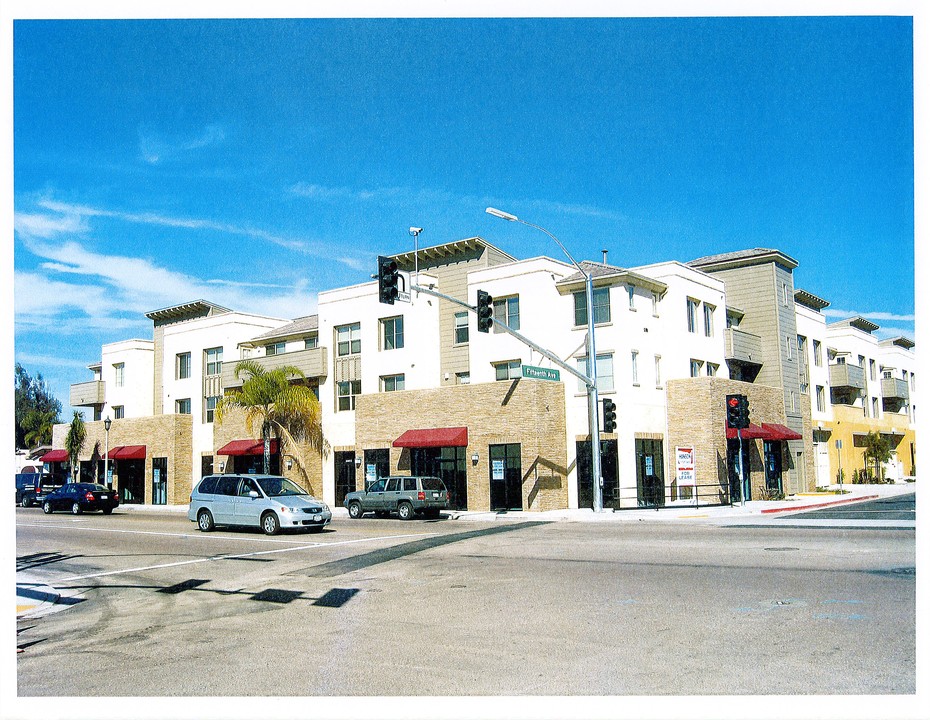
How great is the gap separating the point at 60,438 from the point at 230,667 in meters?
56.6

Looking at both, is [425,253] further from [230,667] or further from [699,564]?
[230,667]

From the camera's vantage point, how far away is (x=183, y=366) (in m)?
52.4

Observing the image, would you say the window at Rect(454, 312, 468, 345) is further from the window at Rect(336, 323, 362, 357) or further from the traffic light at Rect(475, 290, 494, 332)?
the traffic light at Rect(475, 290, 494, 332)

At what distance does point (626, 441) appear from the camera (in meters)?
35.0

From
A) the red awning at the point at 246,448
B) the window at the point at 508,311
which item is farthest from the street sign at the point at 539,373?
the red awning at the point at 246,448

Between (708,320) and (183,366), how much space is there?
32.0m

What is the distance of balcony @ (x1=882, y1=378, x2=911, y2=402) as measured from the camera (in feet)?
209

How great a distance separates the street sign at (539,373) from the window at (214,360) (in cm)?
2607

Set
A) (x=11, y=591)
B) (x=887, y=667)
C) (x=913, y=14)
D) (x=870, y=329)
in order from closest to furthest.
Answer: (x=887, y=667) → (x=11, y=591) → (x=913, y=14) → (x=870, y=329)

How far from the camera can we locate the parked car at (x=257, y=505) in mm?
23484

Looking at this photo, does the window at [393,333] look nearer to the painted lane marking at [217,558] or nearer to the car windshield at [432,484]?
the car windshield at [432,484]

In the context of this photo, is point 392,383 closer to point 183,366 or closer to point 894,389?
point 183,366

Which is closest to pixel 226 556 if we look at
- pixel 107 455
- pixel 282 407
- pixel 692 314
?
pixel 282 407

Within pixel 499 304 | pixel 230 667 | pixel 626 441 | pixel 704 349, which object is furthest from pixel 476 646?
pixel 704 349
